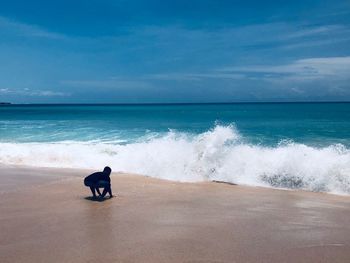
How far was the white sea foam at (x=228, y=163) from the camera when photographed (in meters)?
11.0

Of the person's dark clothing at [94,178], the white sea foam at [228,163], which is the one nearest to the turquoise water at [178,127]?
the white sea foam at [228,163]

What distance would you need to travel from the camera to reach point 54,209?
7758 millimetres

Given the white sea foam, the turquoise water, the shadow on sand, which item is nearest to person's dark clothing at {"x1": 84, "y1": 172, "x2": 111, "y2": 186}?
the shadow on sand

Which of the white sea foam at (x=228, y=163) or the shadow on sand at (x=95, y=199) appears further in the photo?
the white sea foam at (x=228, y=163)

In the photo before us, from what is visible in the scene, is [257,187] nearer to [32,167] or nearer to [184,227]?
[184,227]

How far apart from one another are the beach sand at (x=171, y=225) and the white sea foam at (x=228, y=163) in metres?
1.38

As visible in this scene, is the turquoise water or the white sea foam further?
the turquoise water

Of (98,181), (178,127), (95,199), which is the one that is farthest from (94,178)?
(178,127)

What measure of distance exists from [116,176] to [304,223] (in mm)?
6322

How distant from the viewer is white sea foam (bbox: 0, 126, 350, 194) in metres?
11.0

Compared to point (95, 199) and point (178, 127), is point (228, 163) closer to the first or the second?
point (95, 199)

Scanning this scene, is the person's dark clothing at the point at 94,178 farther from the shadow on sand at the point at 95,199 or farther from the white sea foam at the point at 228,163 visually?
the white sea foam at the point at 228,163

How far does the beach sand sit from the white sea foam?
4.51 ft

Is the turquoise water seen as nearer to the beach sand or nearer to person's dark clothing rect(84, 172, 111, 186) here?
the beach sand
